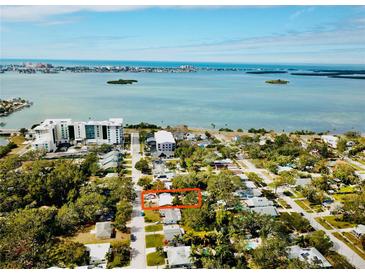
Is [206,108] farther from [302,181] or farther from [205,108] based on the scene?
[302,181]

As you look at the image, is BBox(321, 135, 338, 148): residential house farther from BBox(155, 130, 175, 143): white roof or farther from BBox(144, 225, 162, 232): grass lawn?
BBox(144, 225, 162, 232): grass lawn

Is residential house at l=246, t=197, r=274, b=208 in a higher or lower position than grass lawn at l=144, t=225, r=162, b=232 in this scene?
higher

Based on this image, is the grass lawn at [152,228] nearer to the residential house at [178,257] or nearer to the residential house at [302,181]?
the residential house at [178,257]

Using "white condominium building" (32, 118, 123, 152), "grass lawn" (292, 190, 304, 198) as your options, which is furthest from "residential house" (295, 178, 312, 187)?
"white condominium building" (32, 118, 123, 152)

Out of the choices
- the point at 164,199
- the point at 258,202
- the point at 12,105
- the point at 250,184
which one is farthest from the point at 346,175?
the point at 12,105

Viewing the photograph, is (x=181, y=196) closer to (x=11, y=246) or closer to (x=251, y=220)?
(x=251, y=220)
